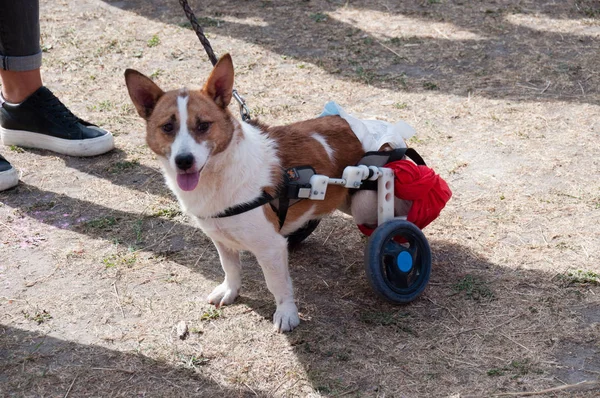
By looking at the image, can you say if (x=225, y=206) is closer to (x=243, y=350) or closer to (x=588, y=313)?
(x=243, y=350)

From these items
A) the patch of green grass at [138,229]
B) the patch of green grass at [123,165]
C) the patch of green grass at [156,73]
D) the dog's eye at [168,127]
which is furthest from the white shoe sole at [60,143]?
the dog's eye at [168,127]

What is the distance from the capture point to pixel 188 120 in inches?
119

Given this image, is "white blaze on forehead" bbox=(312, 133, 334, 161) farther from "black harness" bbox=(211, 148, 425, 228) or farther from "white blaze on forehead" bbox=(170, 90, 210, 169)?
"white blaze on forehead" bbox=(170, 90, 210, 169)

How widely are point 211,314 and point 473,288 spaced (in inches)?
51.7

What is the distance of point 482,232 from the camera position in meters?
3.95

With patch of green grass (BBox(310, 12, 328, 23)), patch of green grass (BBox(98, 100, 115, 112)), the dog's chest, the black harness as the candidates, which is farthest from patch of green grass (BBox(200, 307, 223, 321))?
patch of green grass (BBox(310, 12, 328, 23))

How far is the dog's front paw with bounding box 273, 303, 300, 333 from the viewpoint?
3.25 m

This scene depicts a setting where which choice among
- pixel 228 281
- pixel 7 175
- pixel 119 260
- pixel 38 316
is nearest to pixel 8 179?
pixel 7 175

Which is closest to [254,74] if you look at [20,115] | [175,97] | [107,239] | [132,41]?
[132,41]

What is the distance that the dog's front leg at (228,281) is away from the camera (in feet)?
11.3

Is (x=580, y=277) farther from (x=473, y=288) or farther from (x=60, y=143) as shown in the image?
(x=60, y=143)

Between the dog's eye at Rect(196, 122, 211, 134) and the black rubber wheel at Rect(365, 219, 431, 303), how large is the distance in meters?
0.93

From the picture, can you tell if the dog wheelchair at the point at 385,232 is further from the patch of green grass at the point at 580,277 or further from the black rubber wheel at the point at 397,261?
the patch of green grass at the point at 580,277

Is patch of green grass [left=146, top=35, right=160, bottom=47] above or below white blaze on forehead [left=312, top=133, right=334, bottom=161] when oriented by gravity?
below
